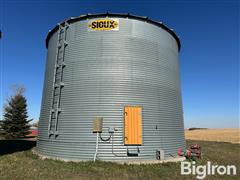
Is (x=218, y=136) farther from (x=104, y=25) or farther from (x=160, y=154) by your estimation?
(x=104, y=25)

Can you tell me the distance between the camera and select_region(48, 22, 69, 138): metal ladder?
1208 centimetres

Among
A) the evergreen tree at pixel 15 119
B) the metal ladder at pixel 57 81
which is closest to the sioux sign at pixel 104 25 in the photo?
the metal ladder at pixel 57 81

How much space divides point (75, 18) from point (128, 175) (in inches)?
441

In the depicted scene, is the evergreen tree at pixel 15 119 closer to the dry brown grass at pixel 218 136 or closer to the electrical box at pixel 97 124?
the electrical box at pixel 97 124

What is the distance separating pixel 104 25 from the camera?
498 inches

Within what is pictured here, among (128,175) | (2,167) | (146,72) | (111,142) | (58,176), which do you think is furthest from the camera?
(146,72)

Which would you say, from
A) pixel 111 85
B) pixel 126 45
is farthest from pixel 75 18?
pixel 111 85

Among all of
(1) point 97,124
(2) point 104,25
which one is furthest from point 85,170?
(2) point 104,25

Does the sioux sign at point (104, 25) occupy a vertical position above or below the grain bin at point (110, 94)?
above

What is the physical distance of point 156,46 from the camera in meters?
13.3

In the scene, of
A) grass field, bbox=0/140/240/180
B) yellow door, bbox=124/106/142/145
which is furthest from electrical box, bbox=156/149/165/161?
yellow door, bbox=124/106/142/145

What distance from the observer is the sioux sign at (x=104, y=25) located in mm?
12617

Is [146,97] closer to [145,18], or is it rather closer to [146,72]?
[146,72]

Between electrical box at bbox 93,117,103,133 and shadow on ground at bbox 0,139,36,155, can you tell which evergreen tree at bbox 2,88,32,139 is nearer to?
shadow on ground at bbox 0,139,36,155
